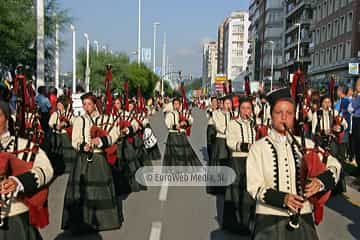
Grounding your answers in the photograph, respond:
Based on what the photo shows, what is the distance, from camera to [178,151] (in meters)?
10.3

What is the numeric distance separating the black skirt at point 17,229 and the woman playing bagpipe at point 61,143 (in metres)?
7.41

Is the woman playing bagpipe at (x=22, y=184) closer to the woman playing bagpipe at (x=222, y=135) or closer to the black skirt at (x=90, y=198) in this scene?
the black skirt at (x=90, y=198)

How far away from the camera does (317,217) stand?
3.46 metres

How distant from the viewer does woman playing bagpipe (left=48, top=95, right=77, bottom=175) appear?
10805 mm

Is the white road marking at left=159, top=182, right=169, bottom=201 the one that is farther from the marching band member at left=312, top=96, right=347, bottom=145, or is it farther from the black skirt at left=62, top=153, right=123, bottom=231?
the marching band member at left=312, top=96, right=347, bottom=145

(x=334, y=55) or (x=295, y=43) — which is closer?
(x=334, y=55)

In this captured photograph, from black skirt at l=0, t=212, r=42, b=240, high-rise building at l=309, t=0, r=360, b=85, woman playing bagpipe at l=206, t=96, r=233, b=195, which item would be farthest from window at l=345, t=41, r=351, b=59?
black skirt at l=0, t=212, r=42, b=240

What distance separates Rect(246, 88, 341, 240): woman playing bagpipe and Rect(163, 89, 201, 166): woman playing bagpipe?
6.49m

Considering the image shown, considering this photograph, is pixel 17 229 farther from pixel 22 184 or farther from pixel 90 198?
pixel 90 198

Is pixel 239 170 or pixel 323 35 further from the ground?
pixel 323 35

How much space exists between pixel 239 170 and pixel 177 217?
4.78ft

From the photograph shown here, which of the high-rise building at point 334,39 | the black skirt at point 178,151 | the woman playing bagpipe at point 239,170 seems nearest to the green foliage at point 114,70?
the high-rise building at point 334,39

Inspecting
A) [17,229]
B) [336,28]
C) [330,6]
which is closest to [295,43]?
[330,6]

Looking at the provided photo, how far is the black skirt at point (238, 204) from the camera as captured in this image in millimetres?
6332
